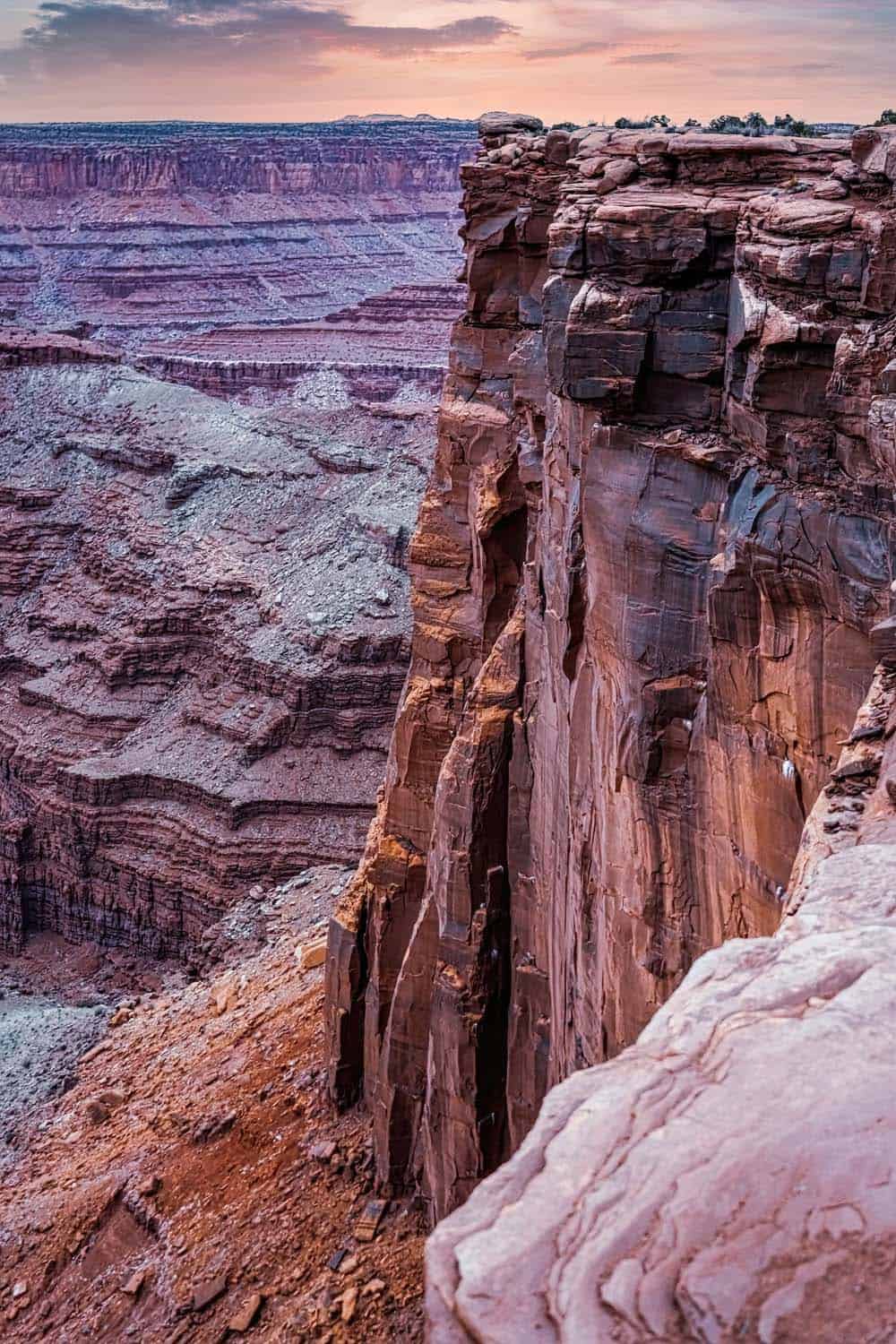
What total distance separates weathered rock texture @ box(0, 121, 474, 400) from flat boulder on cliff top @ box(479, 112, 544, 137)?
296 ft

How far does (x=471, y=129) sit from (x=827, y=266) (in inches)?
6327

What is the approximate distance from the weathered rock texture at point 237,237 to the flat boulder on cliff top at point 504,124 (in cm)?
9022

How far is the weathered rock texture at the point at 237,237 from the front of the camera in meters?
122

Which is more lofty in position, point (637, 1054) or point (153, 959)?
point (637, 1054)

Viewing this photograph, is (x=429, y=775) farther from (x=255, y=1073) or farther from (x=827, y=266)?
(x=827, y=266)

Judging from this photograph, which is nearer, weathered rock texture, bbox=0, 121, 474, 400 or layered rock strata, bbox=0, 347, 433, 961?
layered rock strata, bbox=0, 347, 433, 961

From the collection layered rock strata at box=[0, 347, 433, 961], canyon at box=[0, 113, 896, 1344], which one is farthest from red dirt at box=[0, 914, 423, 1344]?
layered rock strata at box=[0, 347, 433, 961]

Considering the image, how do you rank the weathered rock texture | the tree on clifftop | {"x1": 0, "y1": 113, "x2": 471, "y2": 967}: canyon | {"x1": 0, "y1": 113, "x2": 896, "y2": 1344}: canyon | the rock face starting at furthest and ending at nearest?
the weathered rock texture → {"x1": 0, "y1": 113, "x2": 471, "y2": 967}: canyon → the tree on clifftop → the rock face → {"x1": 0, "y1": 113, "x2": 896, "y2": 1344}: canyon

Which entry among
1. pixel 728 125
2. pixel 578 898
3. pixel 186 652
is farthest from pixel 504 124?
pixel 186 652

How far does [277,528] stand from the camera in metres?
62.7

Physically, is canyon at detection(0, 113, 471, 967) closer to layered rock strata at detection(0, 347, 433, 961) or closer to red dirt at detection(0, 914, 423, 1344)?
layered rock strata at detection(0, 347, 433, 961)

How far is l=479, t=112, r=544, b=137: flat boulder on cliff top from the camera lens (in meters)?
22.9

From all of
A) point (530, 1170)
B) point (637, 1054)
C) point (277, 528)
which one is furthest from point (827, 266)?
point (277, 528)

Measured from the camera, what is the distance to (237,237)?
14188cm
